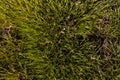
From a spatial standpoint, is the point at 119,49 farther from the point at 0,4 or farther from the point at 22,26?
the point at 0,4

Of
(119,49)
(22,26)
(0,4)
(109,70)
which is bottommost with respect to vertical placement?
(109,70)

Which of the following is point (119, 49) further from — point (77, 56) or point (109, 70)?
point (77, 56)

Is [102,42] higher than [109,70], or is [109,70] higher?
[102,42]

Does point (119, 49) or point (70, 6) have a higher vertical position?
point (70, 6)

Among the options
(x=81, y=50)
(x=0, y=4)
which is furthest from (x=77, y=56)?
(x=0, y=4)

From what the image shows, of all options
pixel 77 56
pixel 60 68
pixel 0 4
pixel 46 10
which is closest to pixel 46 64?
pixel 60 68

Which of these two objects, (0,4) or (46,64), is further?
(0,4)
